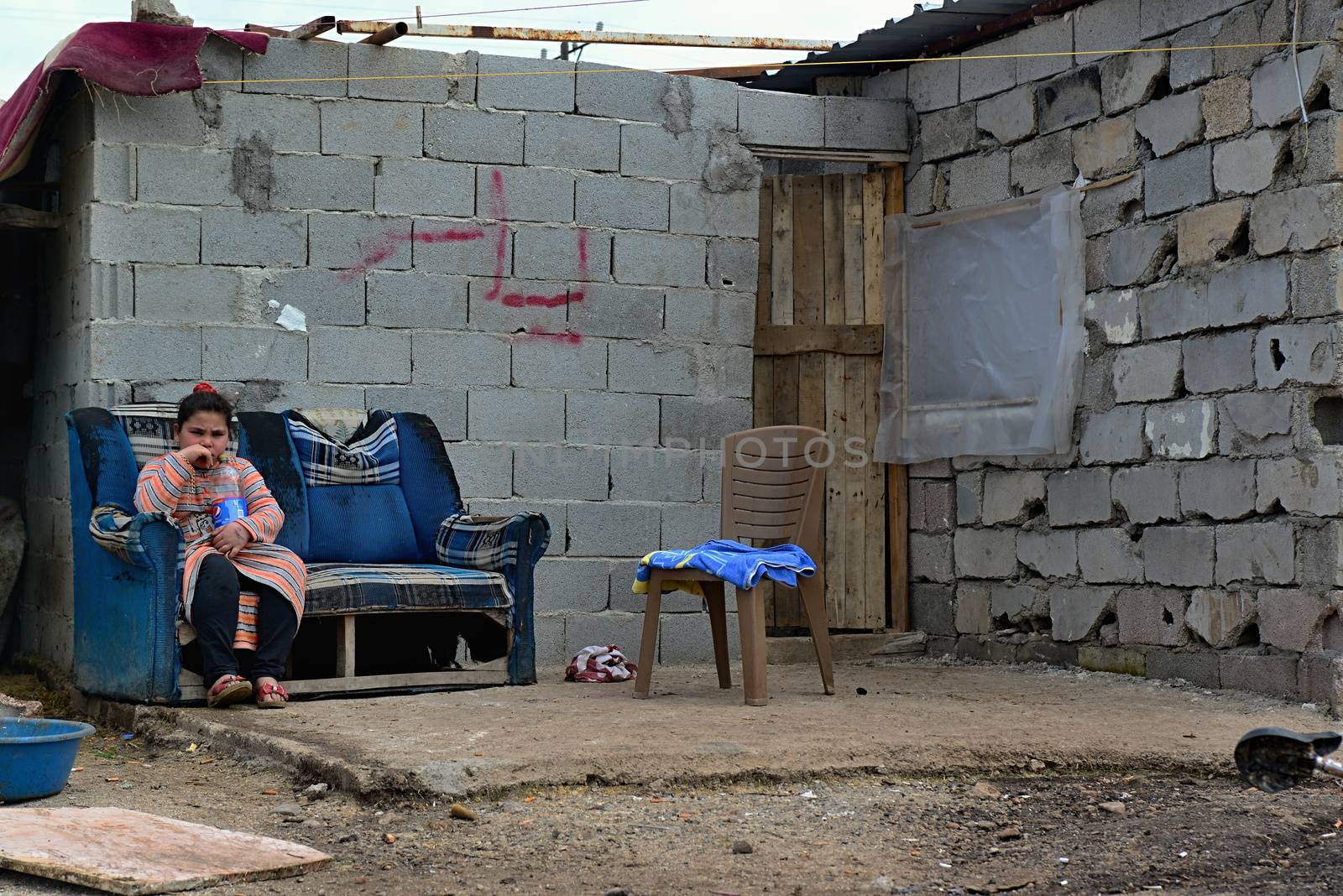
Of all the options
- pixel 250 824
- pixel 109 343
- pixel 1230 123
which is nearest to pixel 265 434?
pixel 109 343

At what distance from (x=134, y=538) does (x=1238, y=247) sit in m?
4.15

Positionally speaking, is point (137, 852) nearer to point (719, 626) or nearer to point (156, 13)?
point (719, 626)

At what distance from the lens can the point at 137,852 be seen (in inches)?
125

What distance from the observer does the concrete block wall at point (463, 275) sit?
6145 mm

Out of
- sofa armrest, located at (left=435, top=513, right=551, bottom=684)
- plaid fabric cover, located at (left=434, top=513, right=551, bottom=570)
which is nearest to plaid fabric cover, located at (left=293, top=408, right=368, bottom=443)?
plaid fabric cover, located at (left=434, top=513, right=551, bottom=570)

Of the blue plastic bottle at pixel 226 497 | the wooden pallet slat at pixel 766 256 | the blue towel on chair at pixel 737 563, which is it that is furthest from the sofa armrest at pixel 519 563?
the wooden pallet slat at pixel 766 256

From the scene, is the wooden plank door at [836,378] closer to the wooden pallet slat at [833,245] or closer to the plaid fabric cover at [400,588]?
the wooden pallet slat at [833,245]

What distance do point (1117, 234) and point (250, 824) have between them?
4344mm

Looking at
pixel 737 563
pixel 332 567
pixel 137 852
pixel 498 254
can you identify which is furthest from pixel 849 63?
pixel 137 852

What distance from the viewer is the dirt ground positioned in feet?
10.3

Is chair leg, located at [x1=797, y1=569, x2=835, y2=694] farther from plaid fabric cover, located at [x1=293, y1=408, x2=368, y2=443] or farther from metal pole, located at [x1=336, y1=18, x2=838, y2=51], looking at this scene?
metal pole, located at [x1=336, y1=18, x2=838, y2=51]

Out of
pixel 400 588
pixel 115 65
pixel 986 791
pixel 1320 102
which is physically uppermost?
pixel 115 65

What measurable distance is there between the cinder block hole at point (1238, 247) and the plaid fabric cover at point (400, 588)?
3018 millimetres

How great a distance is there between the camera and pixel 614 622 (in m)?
6.80
